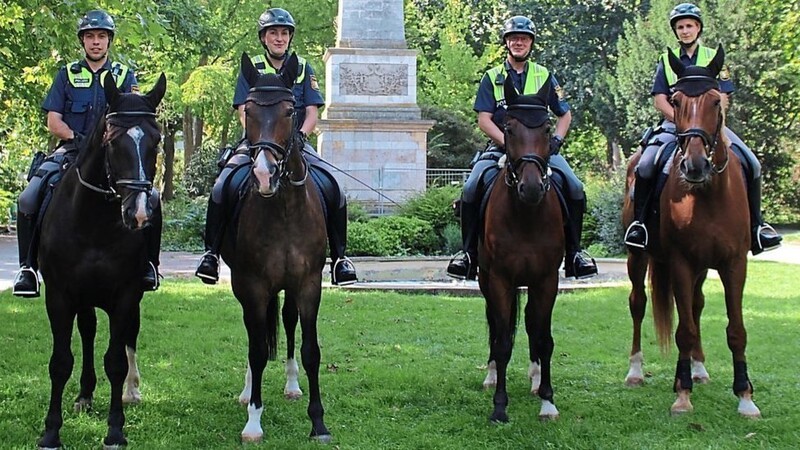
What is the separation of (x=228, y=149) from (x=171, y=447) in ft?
9.01

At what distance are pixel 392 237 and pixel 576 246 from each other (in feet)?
43.8

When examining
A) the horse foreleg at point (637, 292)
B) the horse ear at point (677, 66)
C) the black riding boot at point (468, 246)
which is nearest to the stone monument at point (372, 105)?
the horse foreleg at point (637, 292)

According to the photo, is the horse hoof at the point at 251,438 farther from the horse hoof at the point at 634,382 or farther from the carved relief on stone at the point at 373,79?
the carved relief on stone at the point at 373,79

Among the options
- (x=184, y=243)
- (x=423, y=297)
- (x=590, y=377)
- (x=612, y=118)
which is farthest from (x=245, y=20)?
(x=590, y=377)

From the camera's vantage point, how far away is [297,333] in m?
10.5

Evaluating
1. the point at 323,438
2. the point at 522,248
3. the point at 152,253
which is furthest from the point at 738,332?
the point at 152,253

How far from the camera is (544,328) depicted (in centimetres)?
747

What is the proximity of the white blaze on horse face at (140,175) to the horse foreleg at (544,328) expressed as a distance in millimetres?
3461

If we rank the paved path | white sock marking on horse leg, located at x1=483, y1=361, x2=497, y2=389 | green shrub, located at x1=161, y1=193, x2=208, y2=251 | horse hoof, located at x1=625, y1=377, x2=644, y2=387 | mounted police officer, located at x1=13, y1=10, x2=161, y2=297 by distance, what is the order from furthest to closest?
green shrub, located at x1=161, y1=193, x2=208, y2=251 < the paved path < horse hoof, located at x1=625, y1=377, x2=644, y2=387 < white sock marking on horse leg, located at x1=483, y1=361, x2=497, y2=389 < mounted police officer, located at x1=13, y1=10, x2=161, y2=297

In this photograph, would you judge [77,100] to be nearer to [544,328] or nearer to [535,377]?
[544,328]

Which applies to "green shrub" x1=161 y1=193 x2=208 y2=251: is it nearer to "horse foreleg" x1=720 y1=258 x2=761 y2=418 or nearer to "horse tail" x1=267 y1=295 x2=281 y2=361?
"horse tail" x1=267 y1=295 x2=281 y2=361

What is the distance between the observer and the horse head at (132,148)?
18.9 ft

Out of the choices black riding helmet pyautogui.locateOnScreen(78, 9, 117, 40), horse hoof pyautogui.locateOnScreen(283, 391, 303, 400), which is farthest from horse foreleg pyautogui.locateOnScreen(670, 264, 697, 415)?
black riding helmet pyautogui.locateOnScreen(78, 9, 117, 40)

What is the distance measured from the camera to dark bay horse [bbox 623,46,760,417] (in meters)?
7.00
